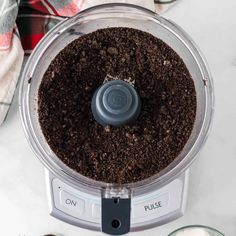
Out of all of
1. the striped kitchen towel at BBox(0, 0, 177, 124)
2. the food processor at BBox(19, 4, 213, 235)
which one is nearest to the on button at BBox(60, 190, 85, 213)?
the food processor at BBox(19, 4, 213, 235)

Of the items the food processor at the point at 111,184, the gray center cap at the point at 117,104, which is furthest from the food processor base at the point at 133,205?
the gray center cap at the point at 117,104

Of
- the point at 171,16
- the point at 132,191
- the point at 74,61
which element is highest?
the point at 171,16

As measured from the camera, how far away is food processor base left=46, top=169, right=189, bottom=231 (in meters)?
0.84

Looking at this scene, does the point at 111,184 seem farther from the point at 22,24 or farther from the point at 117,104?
the point at 22,24

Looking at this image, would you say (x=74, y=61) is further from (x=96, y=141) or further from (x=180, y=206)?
(x=180, y=206)

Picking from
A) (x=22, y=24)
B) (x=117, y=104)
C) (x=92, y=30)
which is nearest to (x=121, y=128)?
(x=117, y=104)

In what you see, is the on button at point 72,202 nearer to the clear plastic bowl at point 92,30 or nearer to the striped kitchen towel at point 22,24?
the clear plastic bowl at point 92,30

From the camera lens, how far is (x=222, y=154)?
89cm

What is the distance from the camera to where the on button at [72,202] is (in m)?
0.85

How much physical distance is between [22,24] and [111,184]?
0.87ft

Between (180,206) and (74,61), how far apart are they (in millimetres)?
236

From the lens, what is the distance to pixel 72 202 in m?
0.85

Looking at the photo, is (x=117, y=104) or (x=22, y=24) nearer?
(x=117, y=104)

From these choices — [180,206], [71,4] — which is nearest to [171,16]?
[71,4]
